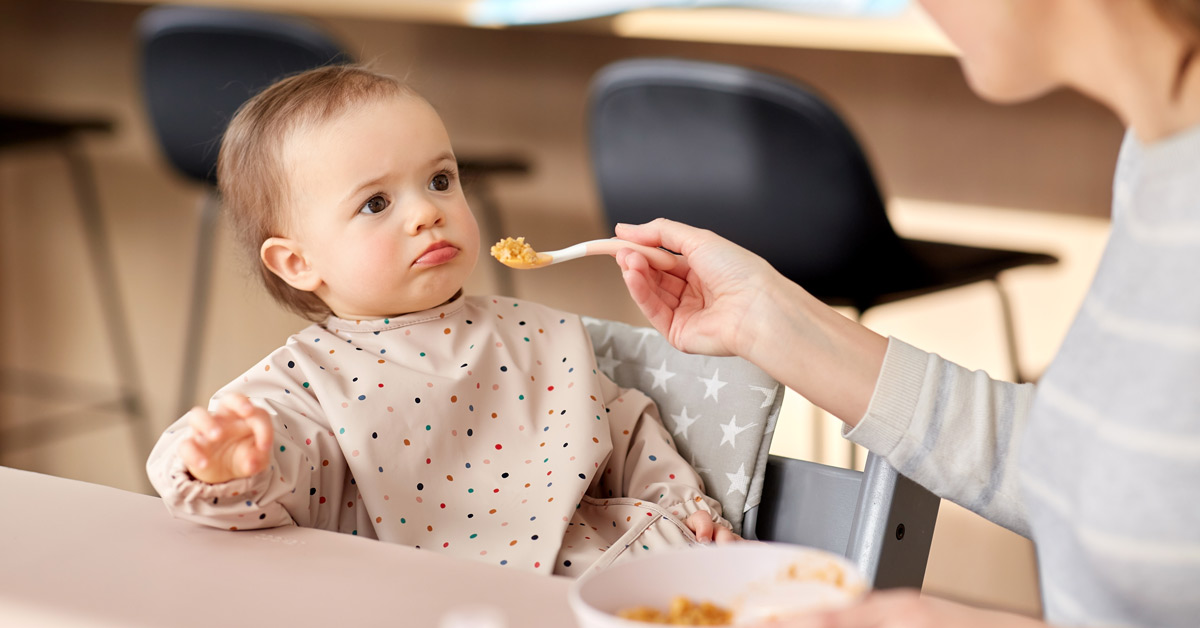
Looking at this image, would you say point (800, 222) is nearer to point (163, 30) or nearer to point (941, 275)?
point (941, 275)

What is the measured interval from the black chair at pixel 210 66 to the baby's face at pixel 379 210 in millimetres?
777

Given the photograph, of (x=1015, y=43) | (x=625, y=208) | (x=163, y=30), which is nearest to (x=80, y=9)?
(x=163, y=30)

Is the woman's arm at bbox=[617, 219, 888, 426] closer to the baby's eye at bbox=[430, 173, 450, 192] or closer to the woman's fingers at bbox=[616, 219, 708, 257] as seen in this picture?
the woman's fingers at bbox=[616, 219, 708, 257]

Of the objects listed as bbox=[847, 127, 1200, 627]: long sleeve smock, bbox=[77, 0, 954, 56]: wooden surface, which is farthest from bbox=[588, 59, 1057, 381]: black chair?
bbox=[847, 127, 1200, 627]: long sleeve smock

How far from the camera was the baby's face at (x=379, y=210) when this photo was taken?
94 centimetres

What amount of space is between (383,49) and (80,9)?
783 mm

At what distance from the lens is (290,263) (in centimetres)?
100

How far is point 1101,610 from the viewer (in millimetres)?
563

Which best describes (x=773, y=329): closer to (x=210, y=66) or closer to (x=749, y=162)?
(x=749, y=162)

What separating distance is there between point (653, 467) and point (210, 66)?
4.07 feet

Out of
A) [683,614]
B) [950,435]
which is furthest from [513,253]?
[683,614]

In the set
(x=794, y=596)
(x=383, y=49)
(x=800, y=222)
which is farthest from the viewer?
(x=383, y=49)

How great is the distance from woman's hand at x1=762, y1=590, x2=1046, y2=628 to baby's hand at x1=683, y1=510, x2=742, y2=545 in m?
0.32

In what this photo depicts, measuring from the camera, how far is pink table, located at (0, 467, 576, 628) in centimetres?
57
